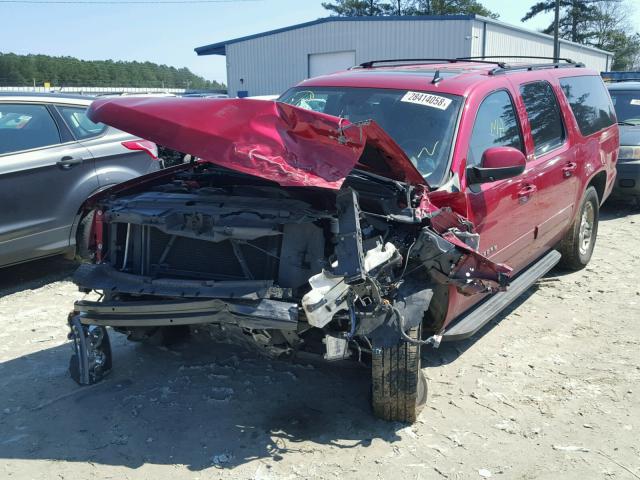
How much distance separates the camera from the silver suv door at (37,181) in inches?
Answer: 205

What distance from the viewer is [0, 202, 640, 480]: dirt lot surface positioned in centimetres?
299

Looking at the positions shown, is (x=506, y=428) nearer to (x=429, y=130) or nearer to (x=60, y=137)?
(x=429, y=130)

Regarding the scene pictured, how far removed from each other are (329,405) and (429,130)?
1788 millimetres

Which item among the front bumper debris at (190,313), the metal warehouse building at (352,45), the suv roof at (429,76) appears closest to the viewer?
the front bumper debris at (190,313)

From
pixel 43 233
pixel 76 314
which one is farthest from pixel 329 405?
pixel 43 233

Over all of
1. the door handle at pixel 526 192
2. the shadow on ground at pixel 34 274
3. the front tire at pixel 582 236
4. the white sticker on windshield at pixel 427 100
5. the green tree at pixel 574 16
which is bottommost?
the shadow on ground at pixel 34 274

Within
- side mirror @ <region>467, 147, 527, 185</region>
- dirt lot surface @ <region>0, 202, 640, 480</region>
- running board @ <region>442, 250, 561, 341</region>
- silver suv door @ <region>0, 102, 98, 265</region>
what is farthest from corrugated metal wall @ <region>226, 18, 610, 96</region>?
side mirror @ <region>467, 147, 527, 185</region>

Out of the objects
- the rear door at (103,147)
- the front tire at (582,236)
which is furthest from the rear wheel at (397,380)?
the rear door at (103,147)

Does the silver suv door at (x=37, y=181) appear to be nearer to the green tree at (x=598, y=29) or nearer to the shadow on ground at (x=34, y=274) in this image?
the shadow on ground at (x=34, y=274)

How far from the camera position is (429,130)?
3789mm

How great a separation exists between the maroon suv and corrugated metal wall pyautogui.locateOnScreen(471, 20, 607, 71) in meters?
22.0

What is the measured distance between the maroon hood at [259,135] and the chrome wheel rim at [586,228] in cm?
380

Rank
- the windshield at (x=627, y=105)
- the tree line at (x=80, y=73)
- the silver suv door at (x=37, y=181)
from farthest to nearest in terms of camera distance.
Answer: the tree line at (x=80, y=73), the windshield at (x=627, y=105), the silver suv door at (x=37, y=181)

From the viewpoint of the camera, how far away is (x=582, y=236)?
6.04m
